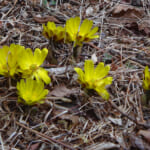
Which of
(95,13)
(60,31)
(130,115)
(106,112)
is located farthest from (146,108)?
(95,13)

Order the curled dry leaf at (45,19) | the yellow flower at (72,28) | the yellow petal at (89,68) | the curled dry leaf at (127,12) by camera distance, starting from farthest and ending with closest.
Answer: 1. the curled dry leaf at (127,12)
2. the curled dry leaf at (45,19)
3. the yellow flower at (72,28)
4. the yellow petal at (89,68)

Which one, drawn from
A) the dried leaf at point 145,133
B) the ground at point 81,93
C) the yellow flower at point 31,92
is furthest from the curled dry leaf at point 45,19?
the dried leaf at point 145,133

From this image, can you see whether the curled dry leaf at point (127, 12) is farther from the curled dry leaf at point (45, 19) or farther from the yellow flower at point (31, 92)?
the yellow flower at point (31, 92)

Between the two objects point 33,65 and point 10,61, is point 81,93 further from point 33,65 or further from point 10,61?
point 10,61

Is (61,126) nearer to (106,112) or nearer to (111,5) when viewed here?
(106,112)

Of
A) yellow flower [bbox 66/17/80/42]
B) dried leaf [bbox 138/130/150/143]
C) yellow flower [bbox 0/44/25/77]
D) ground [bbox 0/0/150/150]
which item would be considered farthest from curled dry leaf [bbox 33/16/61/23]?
dried leaf [bbox 138/130/150/143]

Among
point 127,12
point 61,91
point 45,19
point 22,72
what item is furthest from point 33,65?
point 127,12
